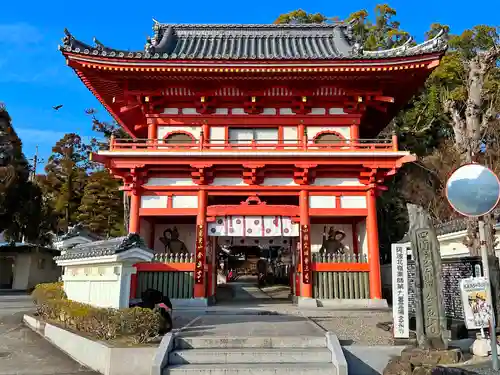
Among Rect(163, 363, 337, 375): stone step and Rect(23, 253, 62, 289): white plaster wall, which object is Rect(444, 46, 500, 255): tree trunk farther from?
Rect(23, 253, 62, 289): white plaster wall

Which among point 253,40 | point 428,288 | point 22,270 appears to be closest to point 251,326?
point 428,288

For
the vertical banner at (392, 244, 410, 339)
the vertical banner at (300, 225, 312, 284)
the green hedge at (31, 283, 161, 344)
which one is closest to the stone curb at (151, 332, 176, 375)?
the green hedge at (31, 283, 161, 344)

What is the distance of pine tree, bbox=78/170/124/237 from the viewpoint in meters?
30.7

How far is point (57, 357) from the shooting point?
28.2ft

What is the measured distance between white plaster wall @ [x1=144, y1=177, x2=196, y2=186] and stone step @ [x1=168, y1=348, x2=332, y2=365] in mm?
7716

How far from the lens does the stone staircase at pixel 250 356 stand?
284 inches

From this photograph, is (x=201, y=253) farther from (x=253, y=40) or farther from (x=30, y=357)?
(x=253, y=40)

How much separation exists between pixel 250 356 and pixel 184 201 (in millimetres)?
7776

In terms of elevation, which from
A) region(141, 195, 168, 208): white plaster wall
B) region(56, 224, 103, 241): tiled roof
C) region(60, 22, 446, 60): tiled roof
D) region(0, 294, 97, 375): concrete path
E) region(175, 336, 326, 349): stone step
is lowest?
region(0, 294, 97, 375): concrete path

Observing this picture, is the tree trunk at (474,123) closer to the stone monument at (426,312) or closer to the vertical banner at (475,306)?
the vertical banner at (475,306)

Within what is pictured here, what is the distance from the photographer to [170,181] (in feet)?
48.3

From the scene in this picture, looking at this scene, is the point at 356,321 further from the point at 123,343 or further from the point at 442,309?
the point at 123,343

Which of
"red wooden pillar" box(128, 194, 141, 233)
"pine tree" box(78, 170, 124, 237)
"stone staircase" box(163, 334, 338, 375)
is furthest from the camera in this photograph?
"pine tree" box(78, 170, 124, 237)

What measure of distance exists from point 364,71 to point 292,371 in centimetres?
1052
